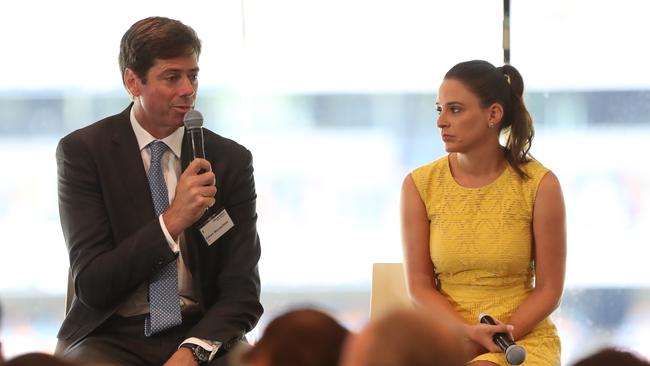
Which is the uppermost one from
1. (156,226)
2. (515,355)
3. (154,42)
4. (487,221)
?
(154,42)

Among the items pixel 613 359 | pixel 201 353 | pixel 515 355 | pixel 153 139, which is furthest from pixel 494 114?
pixel 613 359

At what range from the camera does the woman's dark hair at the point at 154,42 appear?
A: 3.36 meters

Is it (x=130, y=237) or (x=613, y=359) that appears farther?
(x=130, y=237)

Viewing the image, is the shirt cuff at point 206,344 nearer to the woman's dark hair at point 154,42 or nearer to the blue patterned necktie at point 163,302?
the blue patterned necktie at point 163,302

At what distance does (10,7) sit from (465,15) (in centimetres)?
231

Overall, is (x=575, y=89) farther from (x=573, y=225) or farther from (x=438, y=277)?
(x=438, y=277)

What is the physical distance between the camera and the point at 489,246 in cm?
344

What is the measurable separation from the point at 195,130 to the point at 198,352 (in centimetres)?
70

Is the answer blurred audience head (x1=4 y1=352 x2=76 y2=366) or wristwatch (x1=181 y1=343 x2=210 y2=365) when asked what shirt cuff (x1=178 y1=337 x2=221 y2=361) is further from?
blurred audience head (x1=4 y1=352 x2=76 y2=366)

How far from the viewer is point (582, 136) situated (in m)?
5.14

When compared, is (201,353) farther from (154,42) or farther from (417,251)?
(154,42)

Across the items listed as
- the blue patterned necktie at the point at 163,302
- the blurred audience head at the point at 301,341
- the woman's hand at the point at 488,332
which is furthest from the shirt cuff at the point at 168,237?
the blurred audience head at the point at 301,341

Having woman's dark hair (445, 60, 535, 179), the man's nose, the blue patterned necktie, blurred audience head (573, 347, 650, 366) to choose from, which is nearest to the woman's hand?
woman's dark hair (445, 60, 535, 179)

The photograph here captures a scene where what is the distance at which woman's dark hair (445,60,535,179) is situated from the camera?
351 cm
